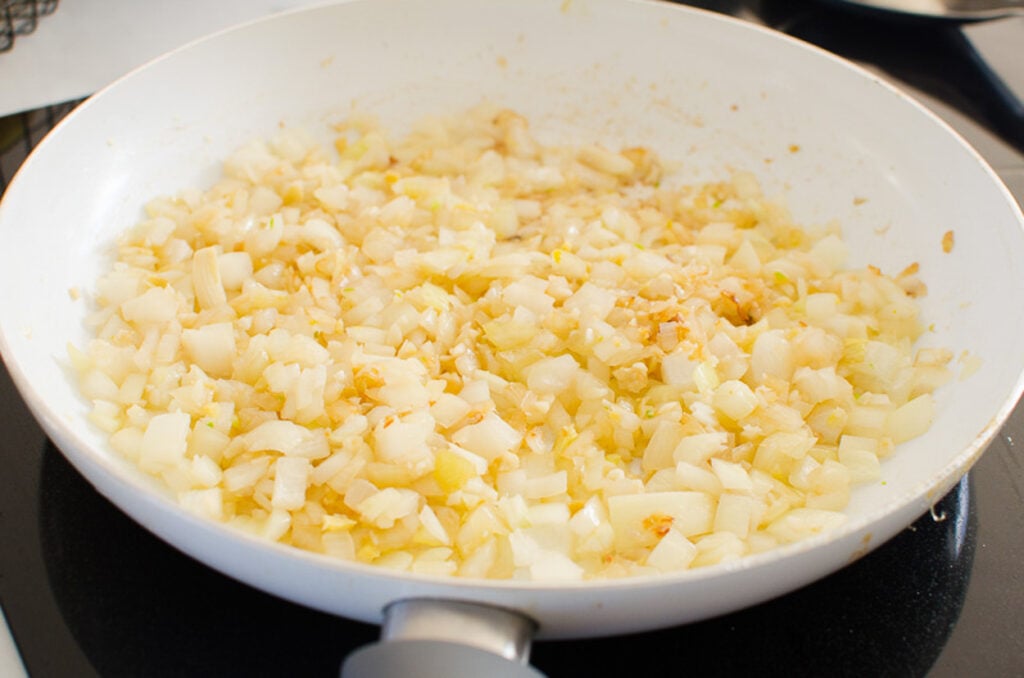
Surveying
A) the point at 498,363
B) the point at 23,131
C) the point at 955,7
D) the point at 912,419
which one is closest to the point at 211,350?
the point at 498,363

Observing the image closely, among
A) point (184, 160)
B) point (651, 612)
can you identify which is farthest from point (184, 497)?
point (184, 160)

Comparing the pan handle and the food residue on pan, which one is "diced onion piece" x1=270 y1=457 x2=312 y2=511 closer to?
the food residue on pan

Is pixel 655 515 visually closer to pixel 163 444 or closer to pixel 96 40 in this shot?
pixel 163 444

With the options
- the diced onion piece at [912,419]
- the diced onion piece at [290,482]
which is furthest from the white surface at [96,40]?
the diced onion piece at [912,419]

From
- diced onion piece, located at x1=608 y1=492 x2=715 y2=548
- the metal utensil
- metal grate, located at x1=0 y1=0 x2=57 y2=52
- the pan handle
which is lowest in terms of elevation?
diced onion piece, located at x1=608 y1=492 x2=715 y2=548

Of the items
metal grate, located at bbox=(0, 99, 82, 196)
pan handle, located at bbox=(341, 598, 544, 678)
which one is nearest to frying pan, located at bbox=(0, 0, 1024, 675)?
pan handle, located at bbox=(341, 598, 544, 678)

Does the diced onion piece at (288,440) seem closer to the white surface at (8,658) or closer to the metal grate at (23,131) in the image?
the white surface at (8,658)
